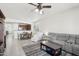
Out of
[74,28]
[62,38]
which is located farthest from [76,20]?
[62,38]

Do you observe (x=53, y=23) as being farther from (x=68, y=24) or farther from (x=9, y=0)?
(x=9, y=0)

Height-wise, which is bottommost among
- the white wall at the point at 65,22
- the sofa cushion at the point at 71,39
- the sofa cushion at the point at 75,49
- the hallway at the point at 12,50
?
the hallway at the point at 12,50

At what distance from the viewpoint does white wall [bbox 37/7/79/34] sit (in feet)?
9.62

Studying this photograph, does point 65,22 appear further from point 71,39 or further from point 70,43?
point 70,43

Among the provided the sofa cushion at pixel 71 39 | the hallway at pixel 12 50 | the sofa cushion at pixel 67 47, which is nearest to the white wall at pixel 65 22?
the sofa cushion at pixel 71 39

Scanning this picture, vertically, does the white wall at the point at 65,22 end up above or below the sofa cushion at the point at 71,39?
above

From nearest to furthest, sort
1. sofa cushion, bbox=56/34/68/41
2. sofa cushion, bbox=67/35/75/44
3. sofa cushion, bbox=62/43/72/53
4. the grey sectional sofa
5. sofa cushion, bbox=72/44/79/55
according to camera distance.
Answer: sofa cushion, bbox=72/44/79/55 → the grey sectional sofa → sofa cushion, bbox=62/43/72/53 → sofa cushion, bbox=67/35/75/44 → sofa cushion, bbox=56/34/68/41

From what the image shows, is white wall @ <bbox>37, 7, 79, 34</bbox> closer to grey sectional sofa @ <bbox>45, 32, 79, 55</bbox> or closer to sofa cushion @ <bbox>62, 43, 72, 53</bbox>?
grey sectional sofa @ <bbox>45, 32, 79, 55</bbox>

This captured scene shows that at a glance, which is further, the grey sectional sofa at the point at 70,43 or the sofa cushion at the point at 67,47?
the sofa cushion at the point at 67,47

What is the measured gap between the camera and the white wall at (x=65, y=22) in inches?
115

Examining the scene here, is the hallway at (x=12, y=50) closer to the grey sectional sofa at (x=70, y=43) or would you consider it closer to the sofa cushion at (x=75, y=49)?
the grey sectional sofa at (x=70, y=43)

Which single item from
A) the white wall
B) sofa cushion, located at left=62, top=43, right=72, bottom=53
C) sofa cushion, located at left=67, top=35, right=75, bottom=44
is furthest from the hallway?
the white wall

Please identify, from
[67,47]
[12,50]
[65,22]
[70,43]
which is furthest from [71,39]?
[12,50]

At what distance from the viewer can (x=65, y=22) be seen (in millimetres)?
3309
